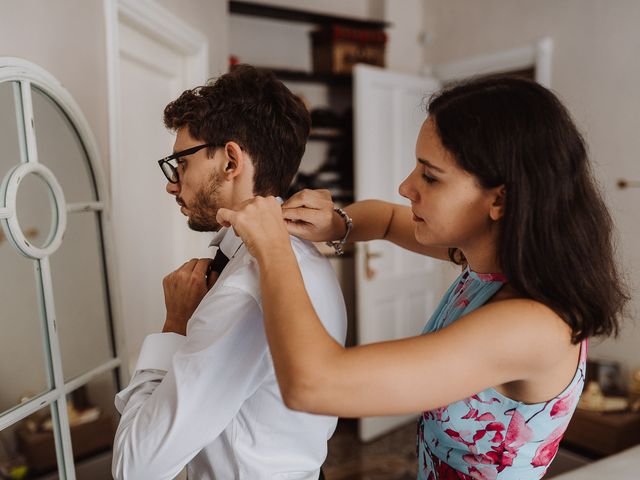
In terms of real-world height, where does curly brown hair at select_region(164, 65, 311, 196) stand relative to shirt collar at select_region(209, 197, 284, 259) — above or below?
above

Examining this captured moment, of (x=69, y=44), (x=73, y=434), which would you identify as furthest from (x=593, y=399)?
(x=69, y=44)

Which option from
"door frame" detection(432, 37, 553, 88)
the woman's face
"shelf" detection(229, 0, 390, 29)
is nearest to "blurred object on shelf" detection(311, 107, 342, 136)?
"shelf" detection(229, 0, 390, 29)

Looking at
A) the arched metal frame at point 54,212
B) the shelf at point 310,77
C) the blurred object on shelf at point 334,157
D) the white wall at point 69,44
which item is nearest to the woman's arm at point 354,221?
the arched metal frame at point 54,212

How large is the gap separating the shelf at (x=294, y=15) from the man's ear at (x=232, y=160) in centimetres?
272

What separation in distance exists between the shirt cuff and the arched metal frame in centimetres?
43

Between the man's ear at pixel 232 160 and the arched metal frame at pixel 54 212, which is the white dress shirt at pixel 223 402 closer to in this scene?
the man's ear at pixel 232 160

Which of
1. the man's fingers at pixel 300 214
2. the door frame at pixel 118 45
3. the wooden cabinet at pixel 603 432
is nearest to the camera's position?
the man's fingers at pixel 300 214

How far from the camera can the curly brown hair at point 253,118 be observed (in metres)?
1.24

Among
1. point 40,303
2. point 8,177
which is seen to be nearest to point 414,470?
point 40,303

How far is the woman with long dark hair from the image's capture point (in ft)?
2.68

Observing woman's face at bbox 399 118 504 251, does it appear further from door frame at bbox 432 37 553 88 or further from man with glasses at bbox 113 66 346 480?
door frame at bbox 432 37 553 88

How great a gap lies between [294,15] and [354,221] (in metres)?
2.82

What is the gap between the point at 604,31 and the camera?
3160 millimetres

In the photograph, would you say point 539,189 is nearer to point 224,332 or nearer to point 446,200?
point 446,200
